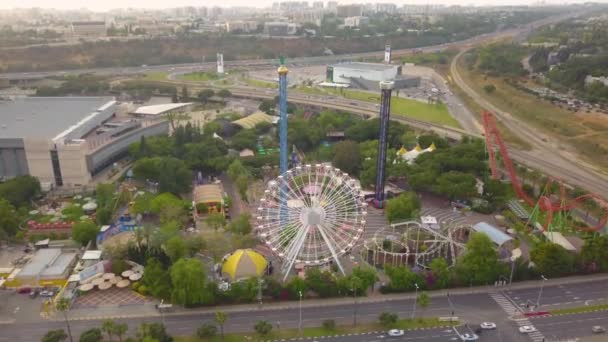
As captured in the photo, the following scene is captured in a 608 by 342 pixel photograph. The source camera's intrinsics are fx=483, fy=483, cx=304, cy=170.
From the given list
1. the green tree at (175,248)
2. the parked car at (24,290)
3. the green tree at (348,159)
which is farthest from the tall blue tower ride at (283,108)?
the parked car at (24,290)

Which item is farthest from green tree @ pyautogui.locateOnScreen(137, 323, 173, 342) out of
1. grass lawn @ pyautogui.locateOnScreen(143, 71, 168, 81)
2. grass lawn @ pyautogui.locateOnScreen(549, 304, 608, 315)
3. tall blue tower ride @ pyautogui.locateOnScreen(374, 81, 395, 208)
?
grass lawn @ pyautogui.locateOnScreen(143, 71, 168, 81)

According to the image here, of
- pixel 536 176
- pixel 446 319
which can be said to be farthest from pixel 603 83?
pixel 446 319

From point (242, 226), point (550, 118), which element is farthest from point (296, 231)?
point (550, 118)

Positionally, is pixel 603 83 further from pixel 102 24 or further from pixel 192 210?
pixel 102 24

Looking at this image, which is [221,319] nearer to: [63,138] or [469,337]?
[469,337]

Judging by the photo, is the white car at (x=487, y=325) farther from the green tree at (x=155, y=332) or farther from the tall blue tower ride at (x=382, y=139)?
the green tree at (x=155, y=332)
